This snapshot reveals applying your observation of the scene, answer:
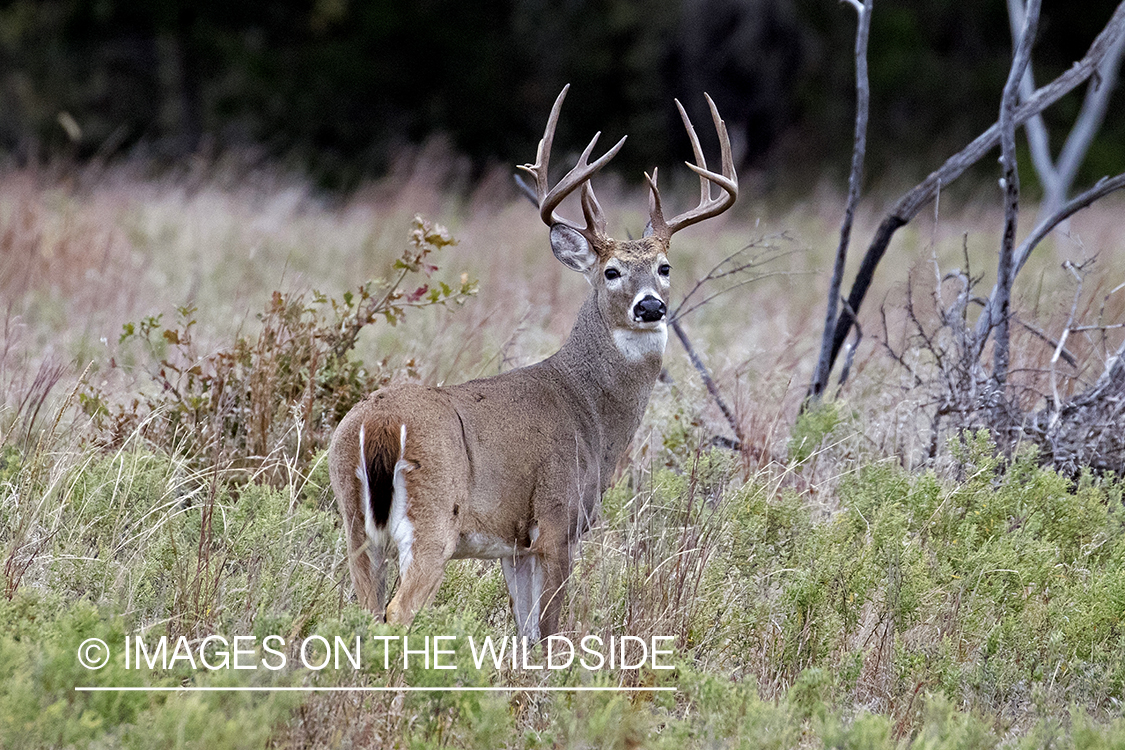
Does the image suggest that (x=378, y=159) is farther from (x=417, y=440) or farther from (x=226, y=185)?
(x=417, y=440)

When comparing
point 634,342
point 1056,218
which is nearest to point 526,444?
point 634,342

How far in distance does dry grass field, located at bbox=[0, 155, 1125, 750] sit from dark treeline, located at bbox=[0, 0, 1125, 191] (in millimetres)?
15335

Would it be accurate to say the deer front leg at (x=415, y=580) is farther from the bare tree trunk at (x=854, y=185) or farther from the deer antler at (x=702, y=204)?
the bare tree trunk at (x=854, y=185)

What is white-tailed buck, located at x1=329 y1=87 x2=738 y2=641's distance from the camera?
3.33 meters

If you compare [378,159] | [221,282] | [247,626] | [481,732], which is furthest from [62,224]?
[378,159]

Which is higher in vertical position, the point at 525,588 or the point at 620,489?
the point at 620,489

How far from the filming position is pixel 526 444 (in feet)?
12.4

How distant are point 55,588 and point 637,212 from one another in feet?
33.4

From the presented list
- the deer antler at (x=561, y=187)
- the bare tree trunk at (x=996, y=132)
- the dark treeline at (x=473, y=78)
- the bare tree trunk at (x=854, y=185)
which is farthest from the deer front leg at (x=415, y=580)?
the dark treeline at (x=473, y=78)

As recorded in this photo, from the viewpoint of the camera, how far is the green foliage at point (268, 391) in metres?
4.83

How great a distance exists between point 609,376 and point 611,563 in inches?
23.9

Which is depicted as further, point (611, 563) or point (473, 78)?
point (473, 78)

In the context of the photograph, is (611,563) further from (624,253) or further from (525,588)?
(624,253)

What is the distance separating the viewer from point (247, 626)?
11.4 feet
